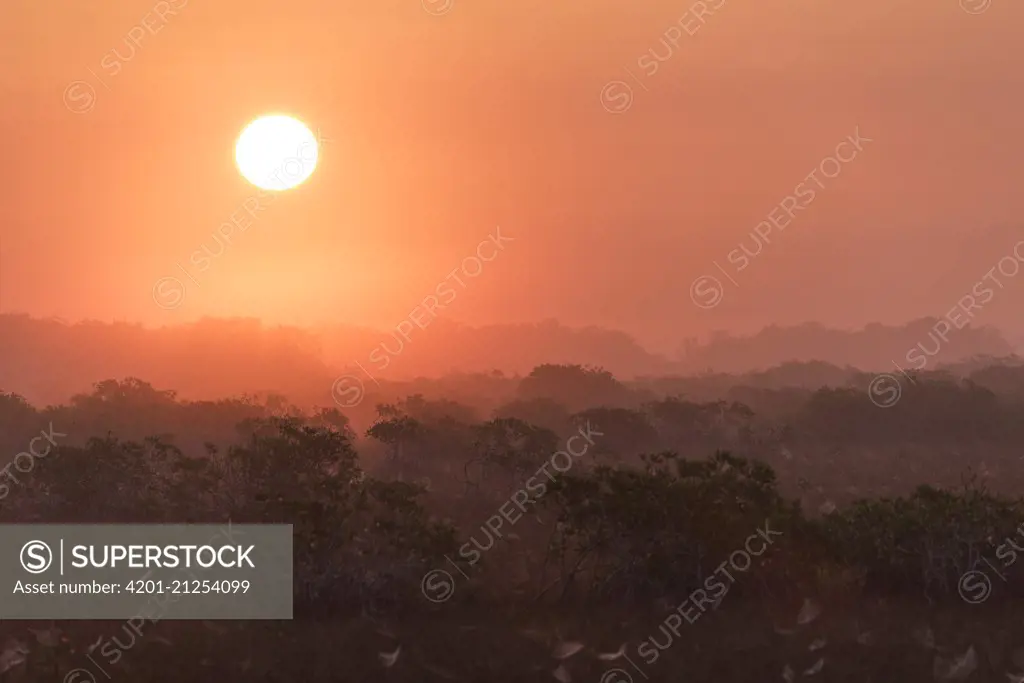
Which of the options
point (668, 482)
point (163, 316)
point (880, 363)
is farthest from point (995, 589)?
point (880, 363)

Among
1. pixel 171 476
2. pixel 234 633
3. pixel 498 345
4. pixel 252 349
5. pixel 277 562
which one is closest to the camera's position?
pixel 234 633

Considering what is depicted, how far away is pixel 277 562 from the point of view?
43.8 ft

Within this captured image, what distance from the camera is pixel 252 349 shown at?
5934cm

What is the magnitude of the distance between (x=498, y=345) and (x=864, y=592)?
6010 cm

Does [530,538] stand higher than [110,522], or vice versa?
[110,522]

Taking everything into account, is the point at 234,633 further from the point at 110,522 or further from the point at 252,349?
the point at 252,349

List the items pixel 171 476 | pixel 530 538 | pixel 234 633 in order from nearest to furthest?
pixel 234 633, pixel 530 538, pixel 171 476

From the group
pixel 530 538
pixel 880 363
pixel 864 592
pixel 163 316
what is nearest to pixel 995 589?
pixel 864 592

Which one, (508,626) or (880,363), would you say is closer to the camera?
(508,626)

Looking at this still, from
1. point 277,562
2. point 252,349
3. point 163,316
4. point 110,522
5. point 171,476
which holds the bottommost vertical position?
point 277,562

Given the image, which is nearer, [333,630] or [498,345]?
[333,630]

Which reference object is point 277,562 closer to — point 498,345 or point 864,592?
point 864,592

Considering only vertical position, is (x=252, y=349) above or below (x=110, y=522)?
above

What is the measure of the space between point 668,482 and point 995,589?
469cm
